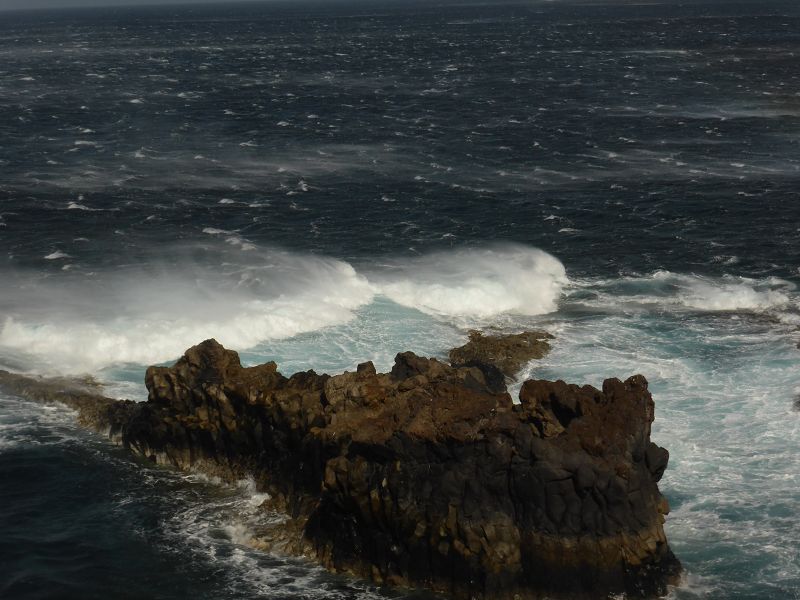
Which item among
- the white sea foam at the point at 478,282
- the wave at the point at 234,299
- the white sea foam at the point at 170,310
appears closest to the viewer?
the white sea foam at the point at 170,310

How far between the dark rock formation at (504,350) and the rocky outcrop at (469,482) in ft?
47.4

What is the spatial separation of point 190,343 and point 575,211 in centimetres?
4514

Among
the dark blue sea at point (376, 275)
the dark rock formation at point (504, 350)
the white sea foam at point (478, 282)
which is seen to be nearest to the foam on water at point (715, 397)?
the dark blue sea at point (376, 275)

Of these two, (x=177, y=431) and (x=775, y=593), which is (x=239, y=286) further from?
(x=775, y=593)

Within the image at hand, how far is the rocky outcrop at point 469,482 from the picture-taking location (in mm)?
41625

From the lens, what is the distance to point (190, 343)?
69.9 meters

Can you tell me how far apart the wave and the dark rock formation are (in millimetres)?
6849

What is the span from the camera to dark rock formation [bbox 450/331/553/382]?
64.8 metres

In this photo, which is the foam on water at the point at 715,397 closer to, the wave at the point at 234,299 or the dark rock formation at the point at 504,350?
the dark rock formation at the point at 504,350

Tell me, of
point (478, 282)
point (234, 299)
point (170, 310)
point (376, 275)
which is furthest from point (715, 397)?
point (170, 310)

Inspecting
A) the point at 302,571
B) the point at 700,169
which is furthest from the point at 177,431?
the point at 700,169

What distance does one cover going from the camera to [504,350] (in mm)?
66750

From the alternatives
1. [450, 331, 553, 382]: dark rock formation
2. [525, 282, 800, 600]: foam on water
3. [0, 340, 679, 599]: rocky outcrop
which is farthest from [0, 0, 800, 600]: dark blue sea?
[0, 340, 679, 599]: rocky outcrop

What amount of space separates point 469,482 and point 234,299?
3813 centimetres
